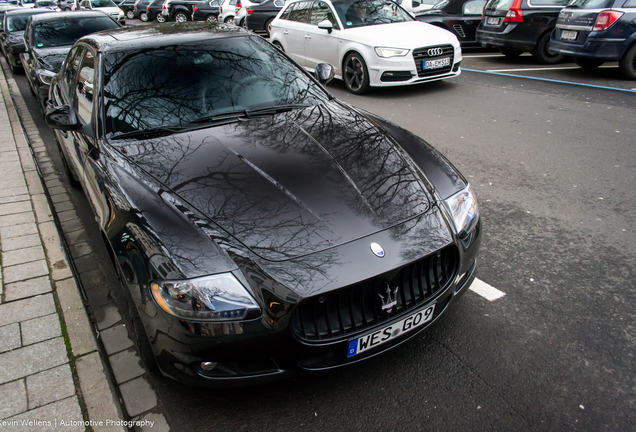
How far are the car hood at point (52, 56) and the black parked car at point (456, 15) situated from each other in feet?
27.0

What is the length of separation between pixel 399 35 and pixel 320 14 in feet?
6.22

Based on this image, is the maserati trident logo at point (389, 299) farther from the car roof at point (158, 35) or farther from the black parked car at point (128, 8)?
the black parked car at point (128, 8)

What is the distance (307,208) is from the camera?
2391 mm

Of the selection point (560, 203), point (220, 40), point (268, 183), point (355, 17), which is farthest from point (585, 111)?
point (268, 183)

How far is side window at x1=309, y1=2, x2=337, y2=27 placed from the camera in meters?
8.97

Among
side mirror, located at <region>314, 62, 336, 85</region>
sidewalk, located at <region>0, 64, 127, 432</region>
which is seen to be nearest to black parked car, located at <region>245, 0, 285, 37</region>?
side mirror, located at <region>314, 62, 336, 85</region>

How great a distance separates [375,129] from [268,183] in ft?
3.33

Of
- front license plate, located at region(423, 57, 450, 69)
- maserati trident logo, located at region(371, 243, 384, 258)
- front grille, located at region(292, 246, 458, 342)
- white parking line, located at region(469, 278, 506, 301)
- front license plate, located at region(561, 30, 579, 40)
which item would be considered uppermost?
maserati trident logo, located at region(371, 243, 384, 258)

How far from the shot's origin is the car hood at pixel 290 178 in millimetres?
2273

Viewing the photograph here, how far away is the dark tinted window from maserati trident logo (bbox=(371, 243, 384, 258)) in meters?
8.59

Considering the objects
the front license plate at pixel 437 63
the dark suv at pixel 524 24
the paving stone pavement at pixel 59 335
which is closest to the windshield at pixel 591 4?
the dark suv at pixel 524 24

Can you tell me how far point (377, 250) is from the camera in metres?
2.19

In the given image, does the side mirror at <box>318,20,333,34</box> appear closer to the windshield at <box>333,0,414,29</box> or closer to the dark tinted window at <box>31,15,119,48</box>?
the windshield at <box>333,0,414,29</box>

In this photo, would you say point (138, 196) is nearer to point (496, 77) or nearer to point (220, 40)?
point (220, 40)
